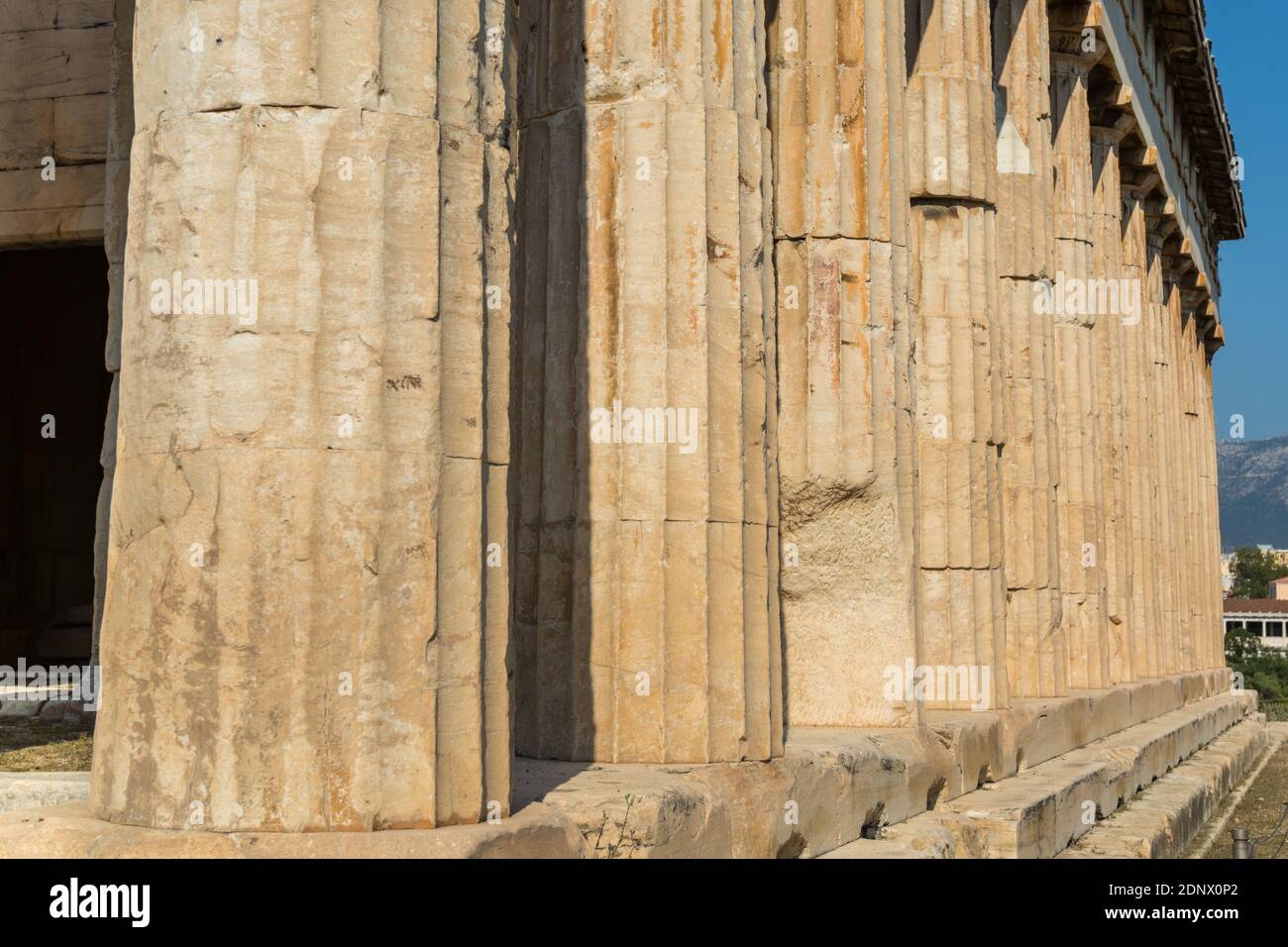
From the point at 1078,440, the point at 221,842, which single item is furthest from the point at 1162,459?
the point at 221,842

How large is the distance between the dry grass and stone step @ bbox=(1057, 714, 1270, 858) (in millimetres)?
7534

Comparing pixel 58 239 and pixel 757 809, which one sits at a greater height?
pixel 58 239

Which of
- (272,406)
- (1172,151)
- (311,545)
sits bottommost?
(311,545)

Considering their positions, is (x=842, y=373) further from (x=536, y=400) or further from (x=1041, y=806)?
(x=1041, y=806)

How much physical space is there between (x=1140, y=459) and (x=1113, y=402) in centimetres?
250

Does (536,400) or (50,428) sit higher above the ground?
(50,428)

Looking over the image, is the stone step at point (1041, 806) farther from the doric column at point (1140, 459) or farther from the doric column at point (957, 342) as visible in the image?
the doric column at point (1140, 459)

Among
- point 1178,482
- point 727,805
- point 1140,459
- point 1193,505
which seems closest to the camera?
point 727,805

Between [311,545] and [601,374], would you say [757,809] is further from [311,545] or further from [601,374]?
[311,545]

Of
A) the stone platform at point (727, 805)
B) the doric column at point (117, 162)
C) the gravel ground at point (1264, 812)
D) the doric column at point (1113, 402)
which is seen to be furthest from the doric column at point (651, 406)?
the doric column at point (1113, 402)

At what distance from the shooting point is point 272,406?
5.90 m

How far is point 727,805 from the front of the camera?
316 inches
